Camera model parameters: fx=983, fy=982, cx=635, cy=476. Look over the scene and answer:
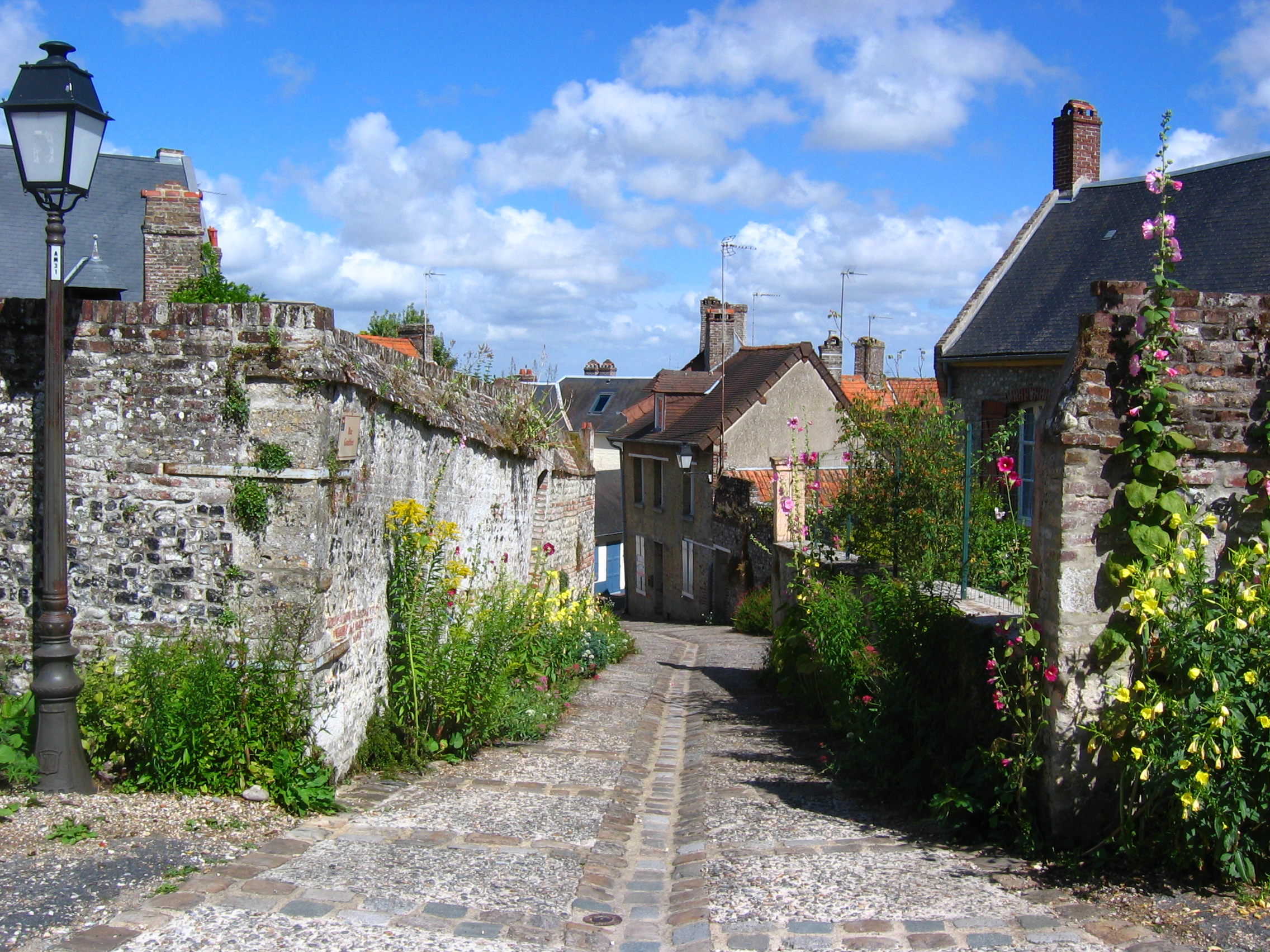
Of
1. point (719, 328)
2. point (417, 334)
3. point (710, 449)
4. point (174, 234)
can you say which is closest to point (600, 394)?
point (719, 328)

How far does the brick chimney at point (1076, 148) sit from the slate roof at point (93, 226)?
17071mm

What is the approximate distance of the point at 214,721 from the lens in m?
5.39

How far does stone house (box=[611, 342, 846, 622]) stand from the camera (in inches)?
867

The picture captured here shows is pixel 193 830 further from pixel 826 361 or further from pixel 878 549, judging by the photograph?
pixel 826 361

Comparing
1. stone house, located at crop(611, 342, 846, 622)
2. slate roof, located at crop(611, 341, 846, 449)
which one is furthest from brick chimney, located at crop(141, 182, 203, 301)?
slate roof, located at crop(611, 341, 846, 449)

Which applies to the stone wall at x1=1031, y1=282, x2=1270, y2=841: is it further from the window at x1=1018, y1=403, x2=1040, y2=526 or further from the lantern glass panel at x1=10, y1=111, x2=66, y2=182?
the window at x1=1018, y1=403, x2=1040, y2=526

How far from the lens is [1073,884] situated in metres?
4.46

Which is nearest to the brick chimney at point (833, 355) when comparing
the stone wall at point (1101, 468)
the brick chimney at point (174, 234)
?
the brick chimney at point (174, 234)

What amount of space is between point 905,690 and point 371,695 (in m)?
3.44

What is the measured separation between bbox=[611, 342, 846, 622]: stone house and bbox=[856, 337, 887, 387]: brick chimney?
3.98 m

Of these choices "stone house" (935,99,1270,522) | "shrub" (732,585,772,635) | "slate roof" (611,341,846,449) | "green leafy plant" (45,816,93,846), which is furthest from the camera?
"slate roof" (611,341,846,449)

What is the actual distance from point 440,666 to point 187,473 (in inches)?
82.3

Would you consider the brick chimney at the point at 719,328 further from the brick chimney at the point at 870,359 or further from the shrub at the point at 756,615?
the shrub at the point at 756,615

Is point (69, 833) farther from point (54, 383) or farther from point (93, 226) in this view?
point (93, 226)
